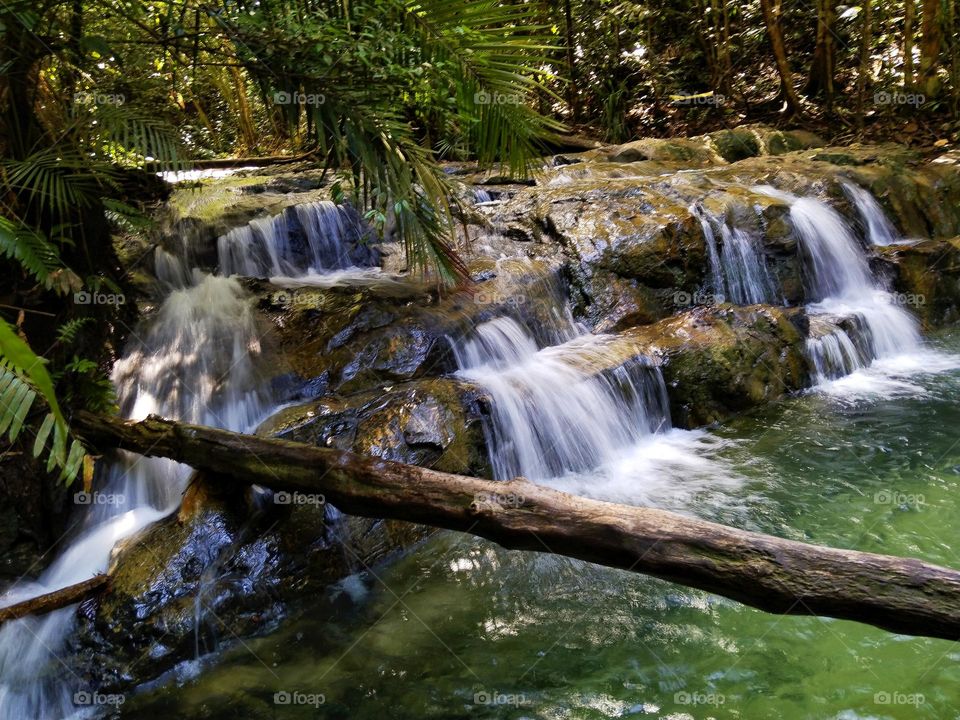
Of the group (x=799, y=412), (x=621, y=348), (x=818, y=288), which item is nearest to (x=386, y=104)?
(x=621, y=348)

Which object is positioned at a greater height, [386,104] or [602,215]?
[386,104]

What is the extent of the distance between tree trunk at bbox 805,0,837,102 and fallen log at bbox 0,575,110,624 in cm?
1347

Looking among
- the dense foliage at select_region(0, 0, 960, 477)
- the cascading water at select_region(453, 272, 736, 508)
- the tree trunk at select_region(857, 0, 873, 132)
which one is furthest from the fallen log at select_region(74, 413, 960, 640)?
the tree trunk at select_region(857, 0, 873, 132)

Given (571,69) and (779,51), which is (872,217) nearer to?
(779,51)

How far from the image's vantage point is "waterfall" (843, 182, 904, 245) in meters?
8.96

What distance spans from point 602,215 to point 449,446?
146 inches

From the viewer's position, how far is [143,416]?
502 cm

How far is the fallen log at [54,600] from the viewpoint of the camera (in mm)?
3537

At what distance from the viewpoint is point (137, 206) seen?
495 centimetres

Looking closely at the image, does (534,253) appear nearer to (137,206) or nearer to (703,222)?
(703,222)

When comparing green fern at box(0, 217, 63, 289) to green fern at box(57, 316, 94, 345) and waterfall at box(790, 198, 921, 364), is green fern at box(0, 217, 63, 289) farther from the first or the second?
waterfall at box(790, 198, 921, 364)

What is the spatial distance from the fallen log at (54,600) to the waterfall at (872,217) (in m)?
9.03

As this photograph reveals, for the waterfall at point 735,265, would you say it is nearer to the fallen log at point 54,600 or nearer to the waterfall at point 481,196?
the waterfall at point 481,196

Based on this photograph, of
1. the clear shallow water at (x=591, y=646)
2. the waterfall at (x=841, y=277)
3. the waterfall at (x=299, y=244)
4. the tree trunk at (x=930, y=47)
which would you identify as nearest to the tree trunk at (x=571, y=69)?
the tree trunk at (x=930, y=47)
